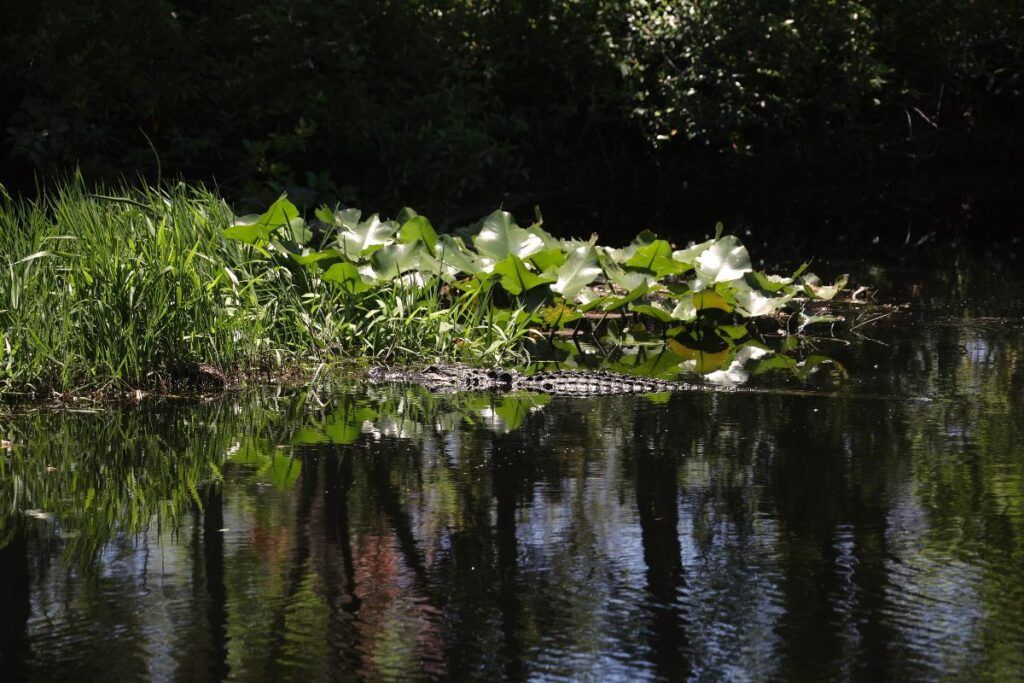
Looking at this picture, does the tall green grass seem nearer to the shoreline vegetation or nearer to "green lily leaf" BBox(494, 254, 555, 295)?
the shoreline vegetation

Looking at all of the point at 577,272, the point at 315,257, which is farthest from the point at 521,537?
the point at 577,272

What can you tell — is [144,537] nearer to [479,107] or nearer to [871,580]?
[871,580]

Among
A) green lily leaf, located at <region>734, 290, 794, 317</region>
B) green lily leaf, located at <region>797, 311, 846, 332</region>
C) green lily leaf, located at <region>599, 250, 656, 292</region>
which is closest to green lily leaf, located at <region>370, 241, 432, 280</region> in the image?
green lily leaf, located at <region>599, 250, 656, 292</region>

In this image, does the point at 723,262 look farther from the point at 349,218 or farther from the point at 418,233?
the point at 349,218

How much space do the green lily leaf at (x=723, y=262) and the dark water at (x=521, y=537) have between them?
61.3 inches

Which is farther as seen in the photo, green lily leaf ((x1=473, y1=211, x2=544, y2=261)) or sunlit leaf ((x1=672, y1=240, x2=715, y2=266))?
sunlit leaf ((x1=672, y1=240, x2=715, y2=266))

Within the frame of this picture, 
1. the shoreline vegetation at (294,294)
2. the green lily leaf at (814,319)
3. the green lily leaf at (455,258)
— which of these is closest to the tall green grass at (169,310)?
the shoreline vegetation at (294,294)

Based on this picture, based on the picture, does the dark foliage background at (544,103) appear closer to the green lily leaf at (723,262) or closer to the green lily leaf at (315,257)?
the green lily leaf at (315,257)

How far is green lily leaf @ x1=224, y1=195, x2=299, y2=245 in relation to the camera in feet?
19.4

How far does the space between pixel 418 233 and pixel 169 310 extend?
1.44 metres

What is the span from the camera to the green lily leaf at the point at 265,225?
5.93 meters

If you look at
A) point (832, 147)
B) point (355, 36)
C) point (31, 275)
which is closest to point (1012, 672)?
point (31, 275)

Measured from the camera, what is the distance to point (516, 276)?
6.27m

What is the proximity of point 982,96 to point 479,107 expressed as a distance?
5.56 metres
